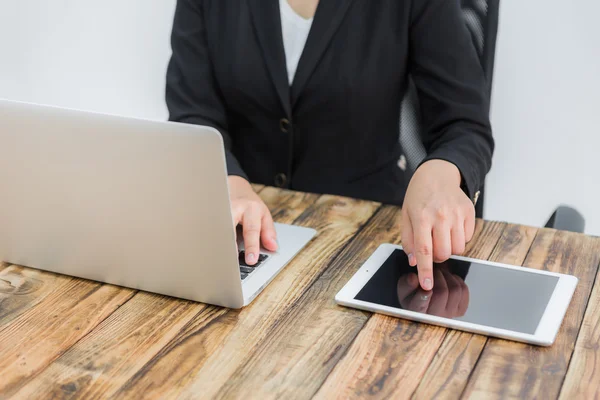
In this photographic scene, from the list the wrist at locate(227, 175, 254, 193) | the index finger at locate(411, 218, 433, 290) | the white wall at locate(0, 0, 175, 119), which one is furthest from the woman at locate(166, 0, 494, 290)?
the white wall at locate(0, 0, 175, 119)

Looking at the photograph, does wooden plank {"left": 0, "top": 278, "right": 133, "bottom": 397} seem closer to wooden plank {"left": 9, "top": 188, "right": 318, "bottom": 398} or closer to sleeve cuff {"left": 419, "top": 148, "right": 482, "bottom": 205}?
wooden plank {"left": 9, "top": 188, "right": 318, "bottom": 398}

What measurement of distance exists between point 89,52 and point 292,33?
1677mm

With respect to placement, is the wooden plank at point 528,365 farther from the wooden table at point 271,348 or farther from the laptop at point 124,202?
the laptop at point 124,202

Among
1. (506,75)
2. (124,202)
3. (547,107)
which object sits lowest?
(547,107)

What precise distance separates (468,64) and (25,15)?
2296 mm

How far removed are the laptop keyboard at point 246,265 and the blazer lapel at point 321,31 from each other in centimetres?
57

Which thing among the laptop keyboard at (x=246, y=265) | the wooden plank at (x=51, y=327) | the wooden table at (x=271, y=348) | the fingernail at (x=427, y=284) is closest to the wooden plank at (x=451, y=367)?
the wooden table at (x=271, y=348)

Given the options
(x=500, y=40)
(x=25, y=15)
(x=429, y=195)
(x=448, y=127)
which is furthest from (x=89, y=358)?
(x=25, y=15)

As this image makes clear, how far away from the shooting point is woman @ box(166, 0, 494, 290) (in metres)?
1.48

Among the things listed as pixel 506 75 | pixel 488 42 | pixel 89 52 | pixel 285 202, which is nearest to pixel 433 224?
pixel 285 202

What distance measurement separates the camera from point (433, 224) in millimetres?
1092

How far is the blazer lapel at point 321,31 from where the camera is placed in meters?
1.54

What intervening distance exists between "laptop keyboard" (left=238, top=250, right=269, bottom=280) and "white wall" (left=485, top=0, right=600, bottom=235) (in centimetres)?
153

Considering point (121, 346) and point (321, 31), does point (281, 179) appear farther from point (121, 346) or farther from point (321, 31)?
→ point (121, 346)
